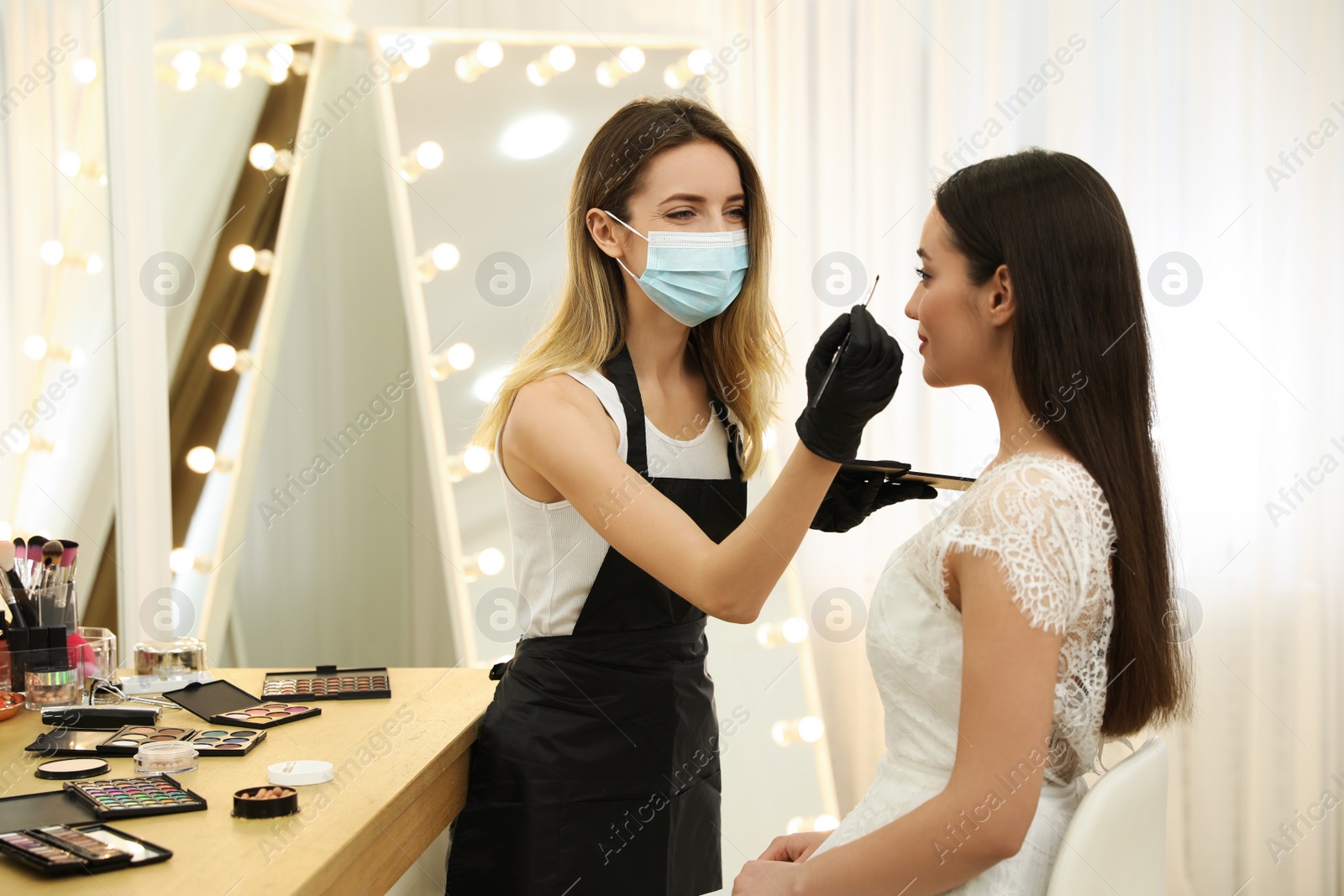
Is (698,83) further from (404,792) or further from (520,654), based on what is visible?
(404,792)

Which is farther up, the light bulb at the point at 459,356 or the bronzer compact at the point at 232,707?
the light bulb at the point at 459,356

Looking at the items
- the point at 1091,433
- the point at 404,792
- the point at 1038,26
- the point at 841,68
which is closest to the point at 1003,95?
the point at 1038,26

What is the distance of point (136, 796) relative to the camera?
106 centimetres

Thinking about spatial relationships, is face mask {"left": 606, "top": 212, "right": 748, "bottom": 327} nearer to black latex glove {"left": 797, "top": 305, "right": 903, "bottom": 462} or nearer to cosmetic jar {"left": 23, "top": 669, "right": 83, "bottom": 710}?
black latex glove {"left": 797, "top": 305, "right": 903, "bottom": 462}

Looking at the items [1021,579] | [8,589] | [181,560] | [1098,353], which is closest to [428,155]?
[181,560]

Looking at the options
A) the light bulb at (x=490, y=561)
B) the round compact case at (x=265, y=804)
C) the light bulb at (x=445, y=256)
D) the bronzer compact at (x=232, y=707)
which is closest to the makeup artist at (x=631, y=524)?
the bronzer compact at (x=232, y=707)

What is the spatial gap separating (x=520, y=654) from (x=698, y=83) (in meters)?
1.70

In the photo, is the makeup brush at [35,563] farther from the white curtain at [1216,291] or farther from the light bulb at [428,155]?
A: the white curtain at [1216,291]

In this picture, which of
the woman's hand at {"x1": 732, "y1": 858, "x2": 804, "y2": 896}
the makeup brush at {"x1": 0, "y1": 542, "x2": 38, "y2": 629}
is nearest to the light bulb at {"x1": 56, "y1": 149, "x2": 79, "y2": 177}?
the makeup brush at {"x1": 0, "y1": 542, "x2": 38, "y2": 629}

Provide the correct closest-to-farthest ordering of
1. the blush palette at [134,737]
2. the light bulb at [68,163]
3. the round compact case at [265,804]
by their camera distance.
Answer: the round compact case at [265,804] < the blush palette at [134,737] < the light bulb at [68,163]

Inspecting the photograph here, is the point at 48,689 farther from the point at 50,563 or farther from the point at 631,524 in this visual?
the point at 631,524

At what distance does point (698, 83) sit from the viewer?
2.59m

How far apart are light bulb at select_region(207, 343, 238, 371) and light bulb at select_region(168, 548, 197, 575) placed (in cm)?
43

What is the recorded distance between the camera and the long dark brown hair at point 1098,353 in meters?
1.03
